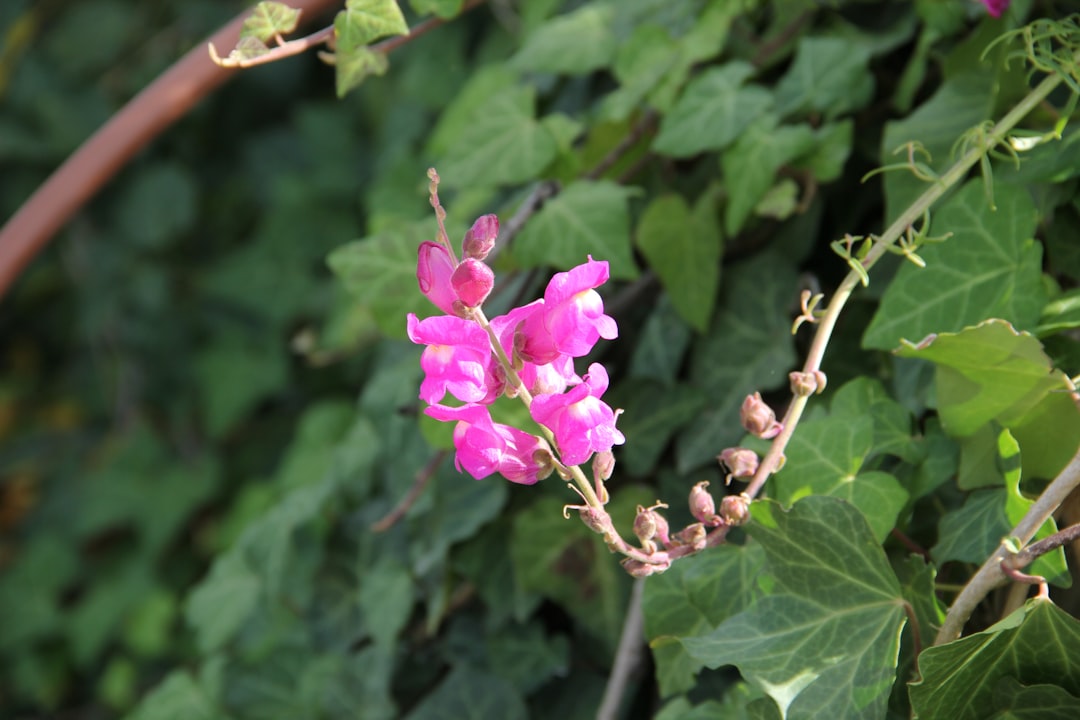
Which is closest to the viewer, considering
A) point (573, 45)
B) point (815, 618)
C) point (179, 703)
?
point (815, 618)

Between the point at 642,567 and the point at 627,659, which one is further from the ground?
the point at 642,567

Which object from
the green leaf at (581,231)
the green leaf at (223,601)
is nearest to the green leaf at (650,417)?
the green leaf at (581,231)

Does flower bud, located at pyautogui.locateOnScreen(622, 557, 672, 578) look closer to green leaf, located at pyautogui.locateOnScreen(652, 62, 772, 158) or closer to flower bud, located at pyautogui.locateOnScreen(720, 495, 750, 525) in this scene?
flower bud, located at pyautogui.locateOnScreen(720, 495, 750, 525)

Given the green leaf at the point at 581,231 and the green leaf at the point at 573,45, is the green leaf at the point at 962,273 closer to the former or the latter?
the green leaf at the point at 581,231

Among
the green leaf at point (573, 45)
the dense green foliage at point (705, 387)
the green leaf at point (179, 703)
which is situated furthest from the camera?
the green leaf at point (179, 703)

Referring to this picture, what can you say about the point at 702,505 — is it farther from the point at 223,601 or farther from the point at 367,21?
the point at 223,601

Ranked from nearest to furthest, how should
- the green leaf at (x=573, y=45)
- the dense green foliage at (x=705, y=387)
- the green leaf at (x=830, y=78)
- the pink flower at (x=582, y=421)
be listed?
the pink flower at (x=582, y=421)
the dense green foliage at (x=705, y=387)
the green leaf at (x=830, y=78)
the green leaf at (x=573, y=45)

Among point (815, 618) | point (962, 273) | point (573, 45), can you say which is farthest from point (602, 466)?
point (573, 45)
